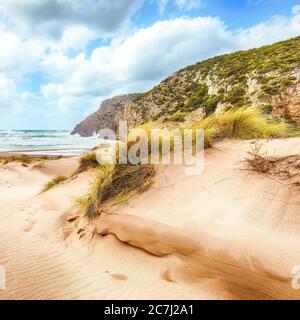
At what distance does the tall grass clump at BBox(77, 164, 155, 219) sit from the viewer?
4.39 m

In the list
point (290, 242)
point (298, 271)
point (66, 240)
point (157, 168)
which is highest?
point (157, 168)

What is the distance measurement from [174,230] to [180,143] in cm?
205

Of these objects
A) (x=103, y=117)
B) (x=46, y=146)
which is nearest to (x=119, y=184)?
(x=46, y=146)

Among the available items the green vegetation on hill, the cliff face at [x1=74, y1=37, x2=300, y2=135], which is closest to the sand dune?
the cliff face at [x1=74, y1=37, x2=300, y2=135]

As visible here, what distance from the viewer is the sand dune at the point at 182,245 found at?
266 centimetres

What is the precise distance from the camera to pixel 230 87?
28.3 m

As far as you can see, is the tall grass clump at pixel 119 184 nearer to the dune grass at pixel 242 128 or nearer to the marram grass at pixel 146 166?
the marram grass at pixel 146 166

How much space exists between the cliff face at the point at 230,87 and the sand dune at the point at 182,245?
3.80 meters

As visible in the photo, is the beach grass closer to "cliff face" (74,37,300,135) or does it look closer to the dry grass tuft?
"cliff face" (74,37,300,135)

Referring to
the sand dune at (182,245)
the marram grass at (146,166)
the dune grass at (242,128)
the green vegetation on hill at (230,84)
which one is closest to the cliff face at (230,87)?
the green vegetation on hill at (230,84)

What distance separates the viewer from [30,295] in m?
2.88

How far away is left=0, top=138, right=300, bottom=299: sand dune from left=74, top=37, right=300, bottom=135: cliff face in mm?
3797
